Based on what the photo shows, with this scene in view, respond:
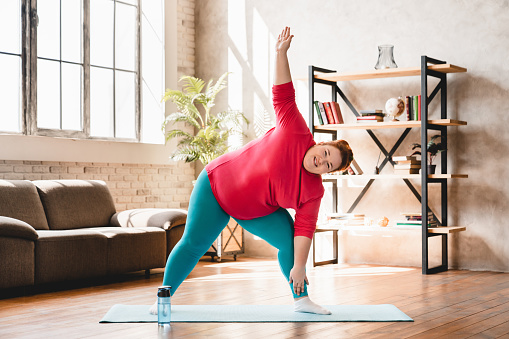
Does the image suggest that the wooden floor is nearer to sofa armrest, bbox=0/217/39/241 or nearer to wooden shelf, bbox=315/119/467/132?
sofa armrest, bbox=0/217/39/241

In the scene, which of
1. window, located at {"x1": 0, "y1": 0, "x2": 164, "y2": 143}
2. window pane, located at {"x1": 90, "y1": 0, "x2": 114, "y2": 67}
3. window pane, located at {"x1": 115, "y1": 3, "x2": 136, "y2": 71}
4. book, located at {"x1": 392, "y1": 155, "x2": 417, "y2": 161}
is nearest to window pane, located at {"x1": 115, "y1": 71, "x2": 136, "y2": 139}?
window, located at {"x1": 0, "y1": 0, "x2": 164, "y2": 143}

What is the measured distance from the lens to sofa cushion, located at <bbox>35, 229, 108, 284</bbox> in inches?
173

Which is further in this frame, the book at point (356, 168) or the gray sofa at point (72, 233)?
the book at point (356, 168)

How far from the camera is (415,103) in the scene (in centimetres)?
554

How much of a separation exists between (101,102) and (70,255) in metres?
2.31

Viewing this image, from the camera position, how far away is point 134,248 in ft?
16.4

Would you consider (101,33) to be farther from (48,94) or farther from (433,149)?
(433,149)

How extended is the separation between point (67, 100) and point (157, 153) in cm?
108

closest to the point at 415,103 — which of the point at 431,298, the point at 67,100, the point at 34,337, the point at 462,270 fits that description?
the point at 462,270

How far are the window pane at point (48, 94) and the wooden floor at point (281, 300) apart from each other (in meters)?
1.68

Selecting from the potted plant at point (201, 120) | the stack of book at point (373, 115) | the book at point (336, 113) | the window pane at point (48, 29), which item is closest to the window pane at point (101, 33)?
the window pane at point (48, 29)

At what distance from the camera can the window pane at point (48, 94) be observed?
591cm

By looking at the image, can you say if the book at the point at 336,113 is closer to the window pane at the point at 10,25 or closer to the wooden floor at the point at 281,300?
the wooden floor at the point at 281,300

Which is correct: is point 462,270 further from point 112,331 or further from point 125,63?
point 125,63
